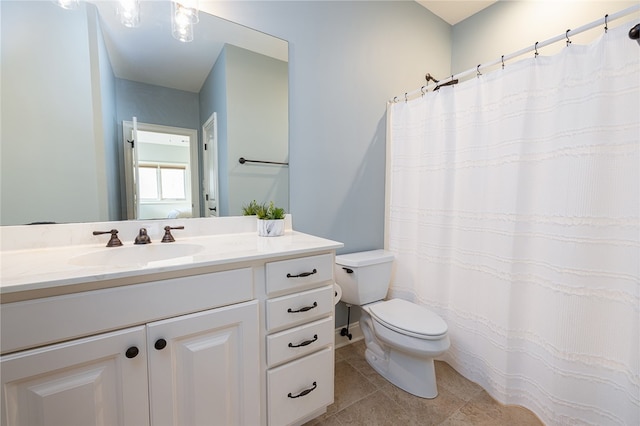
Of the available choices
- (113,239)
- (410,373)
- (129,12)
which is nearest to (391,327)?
(410,373)

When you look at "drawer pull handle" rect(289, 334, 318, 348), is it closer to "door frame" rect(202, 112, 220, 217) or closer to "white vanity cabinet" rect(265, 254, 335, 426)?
"white vanity cabinet" rect(265, 254, 335, 426)

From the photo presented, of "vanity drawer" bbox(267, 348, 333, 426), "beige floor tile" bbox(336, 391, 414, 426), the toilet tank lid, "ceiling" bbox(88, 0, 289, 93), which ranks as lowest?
"beige floor tile" bbox(336, 391, 414, 426)

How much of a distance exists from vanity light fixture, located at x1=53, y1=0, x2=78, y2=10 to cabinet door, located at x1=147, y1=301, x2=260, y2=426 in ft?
4.25

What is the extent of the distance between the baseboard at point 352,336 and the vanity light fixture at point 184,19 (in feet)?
6.48

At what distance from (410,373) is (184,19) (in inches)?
85.9

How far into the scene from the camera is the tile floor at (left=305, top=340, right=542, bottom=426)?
50.3 inches

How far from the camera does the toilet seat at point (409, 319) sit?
133cm

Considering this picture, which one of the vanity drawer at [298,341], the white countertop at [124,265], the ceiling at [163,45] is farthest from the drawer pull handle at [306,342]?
the ceiling at [163,45]

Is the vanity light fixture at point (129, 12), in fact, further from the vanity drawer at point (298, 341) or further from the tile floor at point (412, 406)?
the tile floor at point (412, 406)

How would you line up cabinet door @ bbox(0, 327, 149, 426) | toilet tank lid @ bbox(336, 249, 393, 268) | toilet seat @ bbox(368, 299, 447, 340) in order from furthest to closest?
toilet tank lid @ bbox(336, 249, 393, 268) → toilet seat @ bbox(368, 299, 447, 340) → cabinet door @ bbox(0, 327, 149, 426)

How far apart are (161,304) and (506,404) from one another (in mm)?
1736

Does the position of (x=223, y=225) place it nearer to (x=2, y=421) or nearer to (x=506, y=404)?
(x=2, y=421)

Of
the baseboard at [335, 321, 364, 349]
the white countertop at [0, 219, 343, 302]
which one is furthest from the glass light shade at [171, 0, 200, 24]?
the baseboard at [335, 321, 364, 349]

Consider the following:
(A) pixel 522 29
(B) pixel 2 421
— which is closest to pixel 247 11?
(B) pixel 2 421
